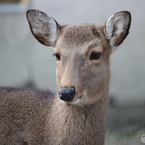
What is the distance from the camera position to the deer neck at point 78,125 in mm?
6090

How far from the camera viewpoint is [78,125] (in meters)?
6.11

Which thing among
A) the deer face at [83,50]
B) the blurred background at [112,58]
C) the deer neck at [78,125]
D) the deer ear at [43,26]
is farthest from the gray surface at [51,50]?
the deer neck at [78,125]

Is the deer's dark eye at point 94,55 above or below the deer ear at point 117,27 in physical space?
below

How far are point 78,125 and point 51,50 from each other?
4407 mm

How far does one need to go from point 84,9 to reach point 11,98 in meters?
5.46

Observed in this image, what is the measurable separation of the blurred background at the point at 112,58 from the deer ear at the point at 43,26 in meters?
2.85

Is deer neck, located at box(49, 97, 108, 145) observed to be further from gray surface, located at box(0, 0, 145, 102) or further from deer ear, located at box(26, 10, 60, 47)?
gray surface, located at box(0, 0, 145, 102)

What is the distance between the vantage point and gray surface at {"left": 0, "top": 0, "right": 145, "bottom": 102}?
10.5m

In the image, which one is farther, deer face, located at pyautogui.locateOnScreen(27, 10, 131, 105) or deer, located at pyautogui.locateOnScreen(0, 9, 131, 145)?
deer, located at pyautogui.locateOnScreen(0, 9, 131, 145)

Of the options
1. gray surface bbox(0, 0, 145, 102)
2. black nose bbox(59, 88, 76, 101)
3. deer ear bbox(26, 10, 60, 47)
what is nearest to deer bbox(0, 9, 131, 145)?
deer ear bbox(26, 10, 60, 47)

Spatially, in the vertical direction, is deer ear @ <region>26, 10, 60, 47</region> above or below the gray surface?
above

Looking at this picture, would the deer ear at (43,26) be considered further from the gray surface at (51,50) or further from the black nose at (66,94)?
the gray surface at (51,50)

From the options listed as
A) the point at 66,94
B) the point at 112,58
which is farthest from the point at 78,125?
the point at 112,58

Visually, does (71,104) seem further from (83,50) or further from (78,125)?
(83,50)
